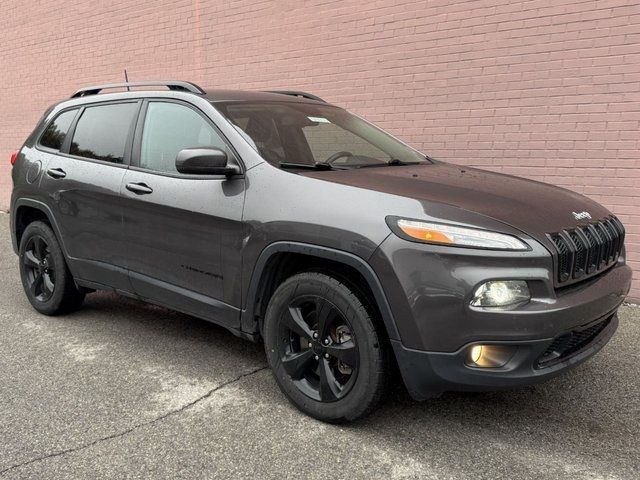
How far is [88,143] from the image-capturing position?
423 centimetres

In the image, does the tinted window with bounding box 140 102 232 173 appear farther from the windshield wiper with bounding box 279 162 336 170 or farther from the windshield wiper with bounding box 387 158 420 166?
the windshield wiper with bounding box 387 158 420 166

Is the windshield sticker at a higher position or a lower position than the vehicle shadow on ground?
higher

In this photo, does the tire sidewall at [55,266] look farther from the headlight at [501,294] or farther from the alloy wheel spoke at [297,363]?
the headlight at [501,294]

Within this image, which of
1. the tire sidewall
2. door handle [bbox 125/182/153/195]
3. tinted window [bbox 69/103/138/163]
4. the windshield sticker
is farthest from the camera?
the tire sidewall

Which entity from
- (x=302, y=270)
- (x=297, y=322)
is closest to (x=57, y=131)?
(x=302, y=270)

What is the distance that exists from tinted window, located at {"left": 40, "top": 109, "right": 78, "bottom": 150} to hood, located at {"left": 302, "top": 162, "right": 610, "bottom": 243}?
2.53 meters

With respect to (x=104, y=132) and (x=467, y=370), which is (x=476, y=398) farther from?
(x=104, y=132)

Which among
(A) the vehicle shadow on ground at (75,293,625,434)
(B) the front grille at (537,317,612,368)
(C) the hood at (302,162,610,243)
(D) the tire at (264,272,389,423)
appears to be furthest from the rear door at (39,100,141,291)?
(B) the front grille at (537,317,612,368)

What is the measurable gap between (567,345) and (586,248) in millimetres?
462

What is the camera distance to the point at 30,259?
187 inches

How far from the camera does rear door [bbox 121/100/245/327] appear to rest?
3.18 meters

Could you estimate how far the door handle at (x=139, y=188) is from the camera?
3.56m

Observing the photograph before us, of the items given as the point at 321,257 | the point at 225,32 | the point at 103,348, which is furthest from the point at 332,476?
the point at 225,32

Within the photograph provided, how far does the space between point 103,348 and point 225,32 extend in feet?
16.7
